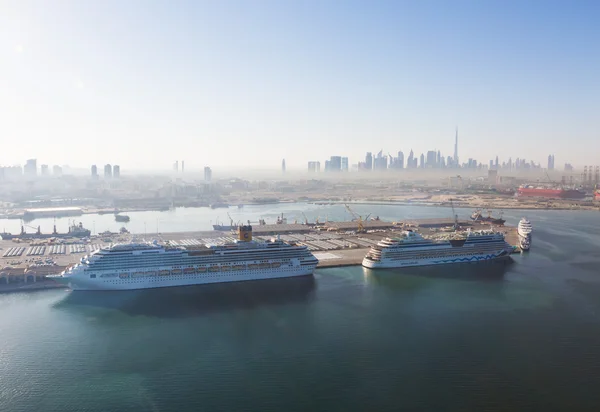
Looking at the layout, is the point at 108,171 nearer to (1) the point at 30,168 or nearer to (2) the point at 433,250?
(1) the point at 30,168

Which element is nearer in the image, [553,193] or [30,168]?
[553,193]

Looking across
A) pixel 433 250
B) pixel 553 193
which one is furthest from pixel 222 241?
pixel 553 193

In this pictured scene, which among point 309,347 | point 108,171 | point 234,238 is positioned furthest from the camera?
point 108,171

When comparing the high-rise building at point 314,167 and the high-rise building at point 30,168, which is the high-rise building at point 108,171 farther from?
the high-rise building at point 314,167

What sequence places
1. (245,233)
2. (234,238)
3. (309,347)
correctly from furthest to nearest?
1. (234,238)
2. (245,233)
3. (309,347)

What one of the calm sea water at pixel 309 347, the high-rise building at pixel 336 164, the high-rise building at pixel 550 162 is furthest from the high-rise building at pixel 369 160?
the calm sea water at pixel 309 347

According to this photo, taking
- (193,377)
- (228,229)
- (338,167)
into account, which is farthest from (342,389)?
(338,167)

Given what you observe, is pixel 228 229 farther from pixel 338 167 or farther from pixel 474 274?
pixel 338 167

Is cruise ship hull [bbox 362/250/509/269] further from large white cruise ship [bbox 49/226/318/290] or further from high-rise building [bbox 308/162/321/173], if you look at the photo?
high-rise building [bbox 308/162/321/173]

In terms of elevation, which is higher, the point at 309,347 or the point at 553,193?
the point at 553,193
